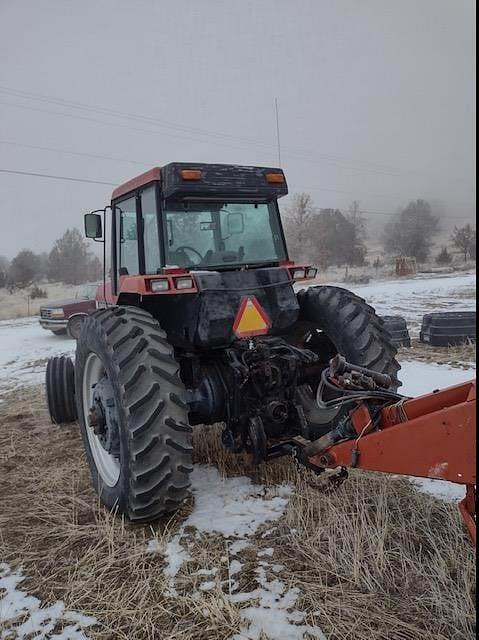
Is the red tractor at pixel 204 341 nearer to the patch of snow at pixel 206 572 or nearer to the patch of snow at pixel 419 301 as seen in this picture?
the patch of snow at pixel 206 572

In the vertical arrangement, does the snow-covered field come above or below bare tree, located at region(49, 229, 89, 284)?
below

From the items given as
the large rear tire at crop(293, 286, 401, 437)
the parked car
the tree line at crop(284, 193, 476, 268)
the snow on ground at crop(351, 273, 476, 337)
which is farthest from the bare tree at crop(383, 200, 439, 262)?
the large rear tire at crop(293, 286, 401, 437)

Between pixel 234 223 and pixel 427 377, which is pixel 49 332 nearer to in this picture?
pixel 427 377

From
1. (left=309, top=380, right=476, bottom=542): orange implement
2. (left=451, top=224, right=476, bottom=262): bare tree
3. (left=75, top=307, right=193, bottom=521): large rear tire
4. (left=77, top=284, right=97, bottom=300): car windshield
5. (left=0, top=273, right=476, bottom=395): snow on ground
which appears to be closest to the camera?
(left=451, top=224, right=476, bottom=262): bare tree

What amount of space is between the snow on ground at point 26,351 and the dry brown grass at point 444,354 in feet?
19.0

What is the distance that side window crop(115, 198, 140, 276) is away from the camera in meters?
4.05

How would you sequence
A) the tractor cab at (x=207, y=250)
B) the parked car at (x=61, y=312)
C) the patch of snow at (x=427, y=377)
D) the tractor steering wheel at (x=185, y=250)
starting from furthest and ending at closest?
the parked car at (x=61, y=312) → the patch of snow at (x=427, y=377) → the tractor steering wheel at (x=185, y=250) → the tractor cab at (x=207, y=250)

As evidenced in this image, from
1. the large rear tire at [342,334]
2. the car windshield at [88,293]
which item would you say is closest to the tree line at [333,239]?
the car windshield at [88,293]

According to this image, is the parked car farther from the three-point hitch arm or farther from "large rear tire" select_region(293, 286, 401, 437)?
the three-point hitch arm

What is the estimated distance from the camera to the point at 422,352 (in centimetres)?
750

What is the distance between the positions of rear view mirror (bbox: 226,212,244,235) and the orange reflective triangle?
2.34ft

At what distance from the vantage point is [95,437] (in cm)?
372

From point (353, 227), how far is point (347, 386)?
44348 mm

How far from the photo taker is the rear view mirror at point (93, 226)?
455 centimetres
